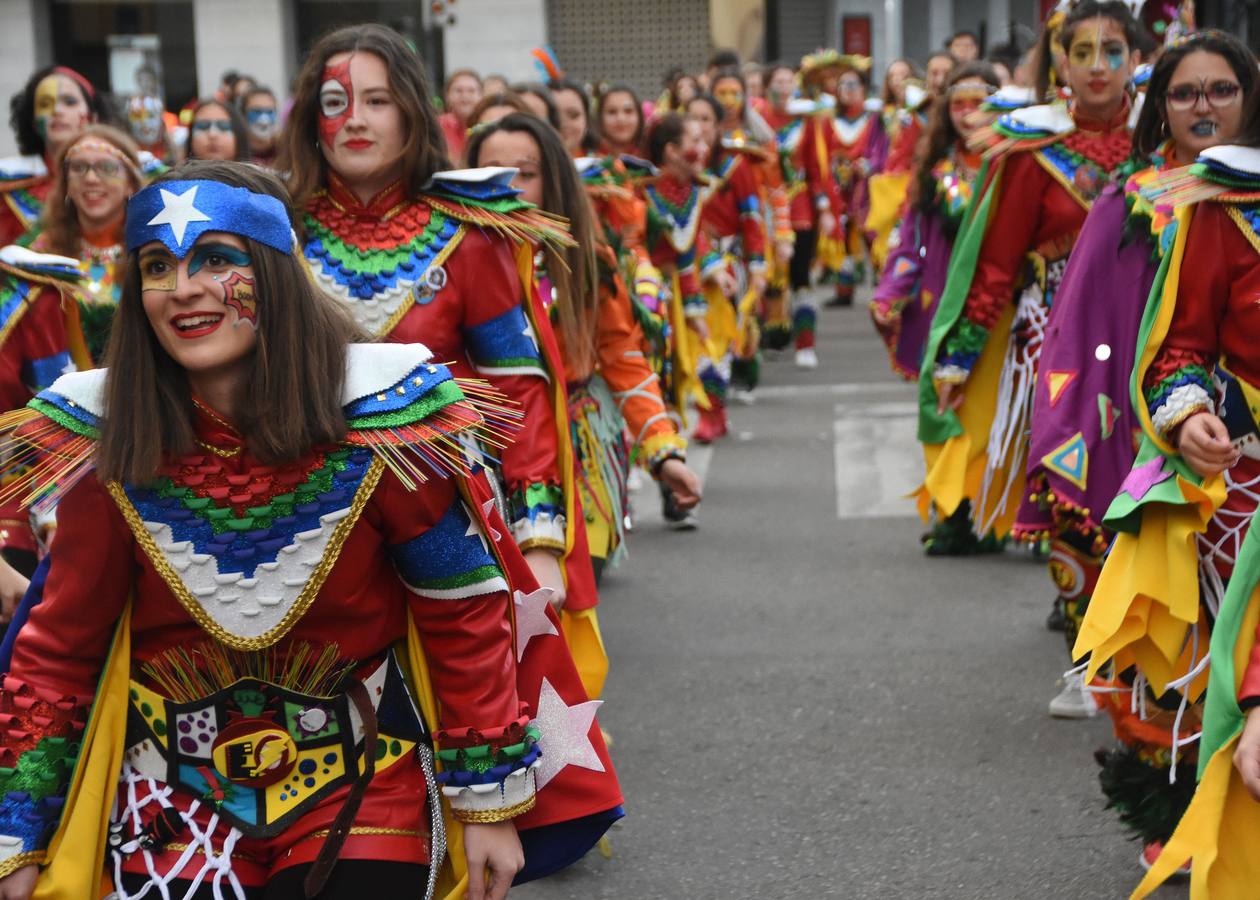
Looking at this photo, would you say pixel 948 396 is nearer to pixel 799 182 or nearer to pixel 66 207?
pixel 66 207

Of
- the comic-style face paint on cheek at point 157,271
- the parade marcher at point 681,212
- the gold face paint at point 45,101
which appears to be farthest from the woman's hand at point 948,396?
the comic-style face paint on cheek at point 157,271

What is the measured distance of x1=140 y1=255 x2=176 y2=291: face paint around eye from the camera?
288 centimetres

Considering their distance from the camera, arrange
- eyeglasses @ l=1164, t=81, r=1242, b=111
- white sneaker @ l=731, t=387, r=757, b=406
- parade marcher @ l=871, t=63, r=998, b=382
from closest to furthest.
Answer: eyeglasses @ l=1164, t=81, r=1242, b=111 < parade marcher @ l=871, t=63, r=998, b=382 < white sneaker @ l=731, t=387, r=757, b=406

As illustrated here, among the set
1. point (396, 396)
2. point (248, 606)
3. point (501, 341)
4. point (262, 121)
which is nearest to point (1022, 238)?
point (501, 341)

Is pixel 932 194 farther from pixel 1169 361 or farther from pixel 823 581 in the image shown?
pixel 1169 361

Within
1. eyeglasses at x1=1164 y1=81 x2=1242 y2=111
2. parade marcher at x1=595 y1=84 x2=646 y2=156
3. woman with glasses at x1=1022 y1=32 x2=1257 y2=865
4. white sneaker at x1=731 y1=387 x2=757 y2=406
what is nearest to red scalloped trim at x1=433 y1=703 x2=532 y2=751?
woman with glasses at x1=1022 y1=32 x2=1257 y2=865

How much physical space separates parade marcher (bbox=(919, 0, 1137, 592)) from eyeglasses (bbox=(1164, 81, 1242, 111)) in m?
1.35

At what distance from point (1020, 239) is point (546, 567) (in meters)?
→ 2.57

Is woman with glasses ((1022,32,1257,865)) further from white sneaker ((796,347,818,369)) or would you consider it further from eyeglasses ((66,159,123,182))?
white sneaker ((796,347,818,369))

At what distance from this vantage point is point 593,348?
546 centimetres

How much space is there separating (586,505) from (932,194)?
11.0 feet

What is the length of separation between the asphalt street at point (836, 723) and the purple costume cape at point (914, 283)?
2.99 ft

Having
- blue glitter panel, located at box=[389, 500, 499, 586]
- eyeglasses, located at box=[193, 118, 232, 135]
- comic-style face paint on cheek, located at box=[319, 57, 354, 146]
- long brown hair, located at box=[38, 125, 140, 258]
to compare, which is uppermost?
comic-style face paint on cheek, located at box=[319, 57, 354, 146]

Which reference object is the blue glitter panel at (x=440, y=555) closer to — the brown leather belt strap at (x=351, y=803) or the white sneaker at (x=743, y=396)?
the brown leather belt strap at (x=351, y=803)
